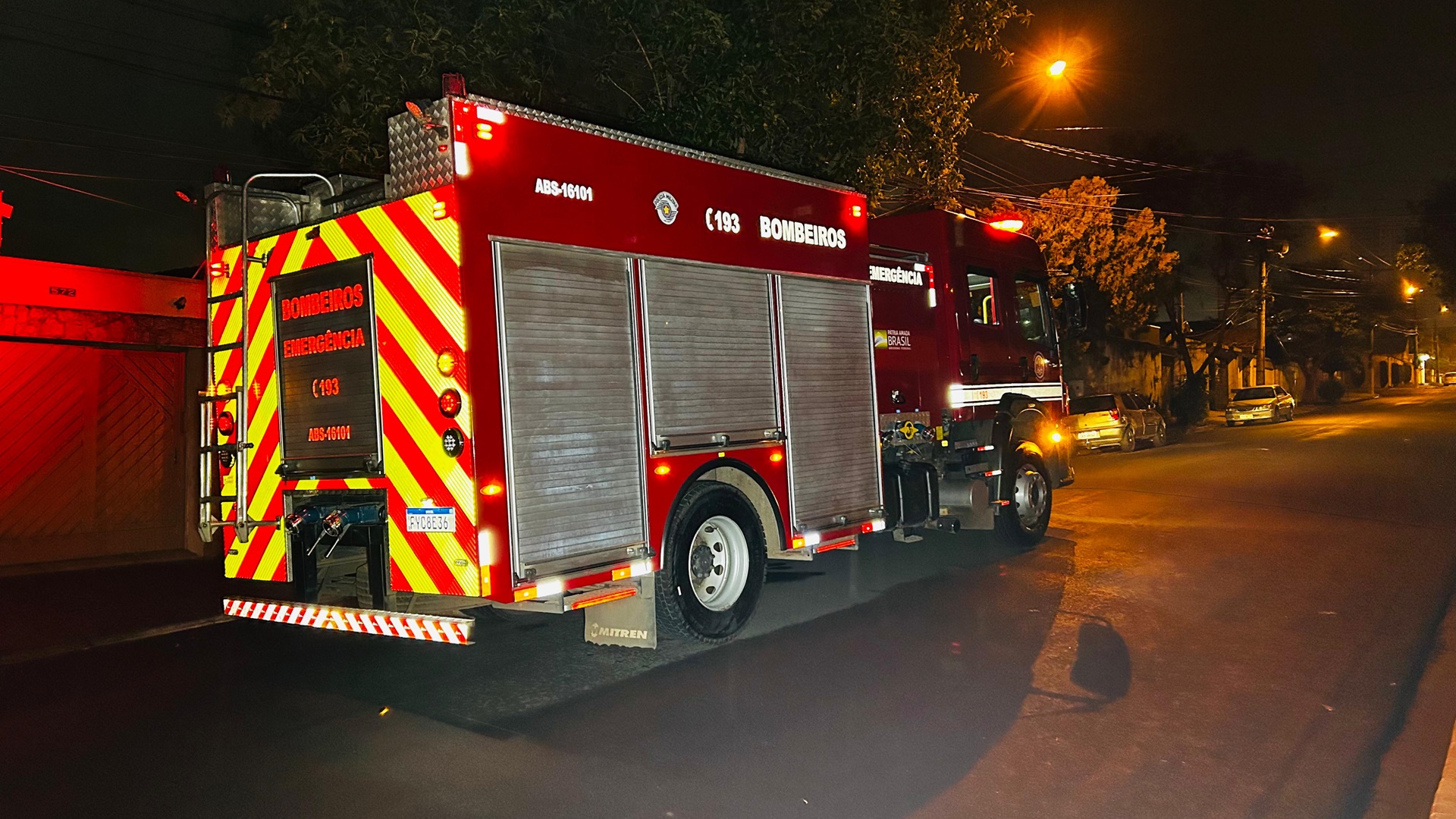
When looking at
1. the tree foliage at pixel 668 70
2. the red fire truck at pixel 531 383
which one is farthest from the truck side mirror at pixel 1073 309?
the red fire truck at pixel 531 383

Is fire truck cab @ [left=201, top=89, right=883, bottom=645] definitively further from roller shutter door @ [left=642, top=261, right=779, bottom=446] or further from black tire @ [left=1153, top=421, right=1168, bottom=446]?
black tire @ [left=1153, top=421, right=1168, bottom=446]

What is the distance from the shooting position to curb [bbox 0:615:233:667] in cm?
794

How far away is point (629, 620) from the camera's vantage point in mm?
6617

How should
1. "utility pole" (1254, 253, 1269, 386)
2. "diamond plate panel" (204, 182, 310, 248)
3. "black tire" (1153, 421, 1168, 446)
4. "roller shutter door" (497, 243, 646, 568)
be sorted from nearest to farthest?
"roller shutter door" (497, 243, 646, 568) < "diamond plate panel" (204, 182, 310, 248) < "black tire" (1153, 421, 1168, 446) < "utility pole" (1254, 253, 1269, 386)

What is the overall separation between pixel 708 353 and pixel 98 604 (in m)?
6.95

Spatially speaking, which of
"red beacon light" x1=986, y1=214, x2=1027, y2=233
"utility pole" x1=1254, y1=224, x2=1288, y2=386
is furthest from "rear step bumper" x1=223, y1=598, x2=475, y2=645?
"utility pole" x1=1254, y1=224, x2=1288, y2=386

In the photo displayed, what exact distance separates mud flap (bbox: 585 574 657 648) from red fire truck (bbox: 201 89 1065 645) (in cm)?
2

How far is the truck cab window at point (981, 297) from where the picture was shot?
1059 centimetres

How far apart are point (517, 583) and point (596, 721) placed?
2.83 ft

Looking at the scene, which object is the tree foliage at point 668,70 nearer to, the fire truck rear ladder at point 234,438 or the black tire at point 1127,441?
the fire truck rear ladder at point 234,438

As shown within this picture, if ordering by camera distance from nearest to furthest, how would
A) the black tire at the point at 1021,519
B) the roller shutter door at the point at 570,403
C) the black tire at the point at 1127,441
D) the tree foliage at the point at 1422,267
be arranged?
1. the roller shutter door at the point at 570,403
2. the black tire at the point at 1021,519
3. the black tire at the point at 1127,441
4. the tree foliage at the point at 1422,267

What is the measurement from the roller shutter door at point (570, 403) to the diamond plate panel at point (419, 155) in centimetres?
54

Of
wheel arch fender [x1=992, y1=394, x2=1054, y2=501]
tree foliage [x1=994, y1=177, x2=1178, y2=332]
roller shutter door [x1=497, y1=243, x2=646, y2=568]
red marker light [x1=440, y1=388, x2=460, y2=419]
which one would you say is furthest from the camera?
tree foliage [x1=994, y1=177, x2=1178, y2=332]

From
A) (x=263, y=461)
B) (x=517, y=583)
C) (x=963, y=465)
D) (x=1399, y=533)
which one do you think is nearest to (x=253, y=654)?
(x=263, y=461)
